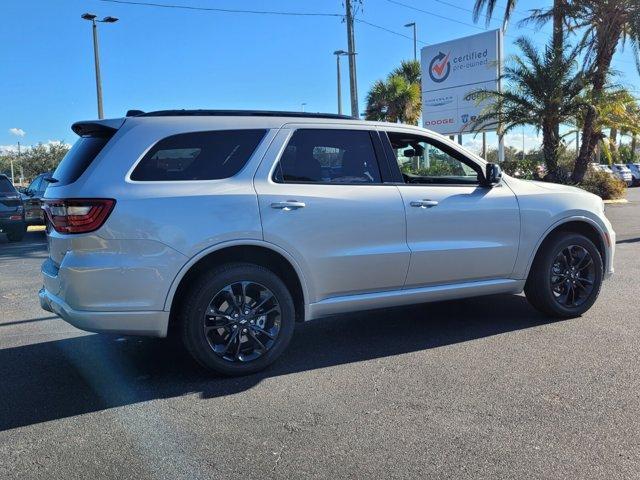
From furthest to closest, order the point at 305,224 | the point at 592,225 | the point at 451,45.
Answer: the point at 451,45
the point at 592,225
the point at 305,224

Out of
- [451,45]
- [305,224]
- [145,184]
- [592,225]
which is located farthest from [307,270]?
[451,45]

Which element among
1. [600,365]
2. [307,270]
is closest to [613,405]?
[600,365]

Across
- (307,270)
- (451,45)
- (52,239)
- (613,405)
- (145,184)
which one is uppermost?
(451,45)

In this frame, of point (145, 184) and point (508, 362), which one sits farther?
point (508, 362)

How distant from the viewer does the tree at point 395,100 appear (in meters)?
33.0

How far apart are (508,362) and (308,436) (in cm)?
193

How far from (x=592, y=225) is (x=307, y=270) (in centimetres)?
314

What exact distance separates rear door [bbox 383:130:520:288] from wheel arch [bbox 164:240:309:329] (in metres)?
0.97

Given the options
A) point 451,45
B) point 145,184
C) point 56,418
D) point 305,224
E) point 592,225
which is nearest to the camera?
point 56,418

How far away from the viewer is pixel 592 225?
599 cm

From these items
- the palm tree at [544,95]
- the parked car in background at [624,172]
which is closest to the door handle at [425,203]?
the palm tree at [544,95]

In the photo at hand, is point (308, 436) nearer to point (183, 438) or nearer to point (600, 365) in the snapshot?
point (183, 438)

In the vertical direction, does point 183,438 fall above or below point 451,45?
below

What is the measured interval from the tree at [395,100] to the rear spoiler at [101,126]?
97.5ft
